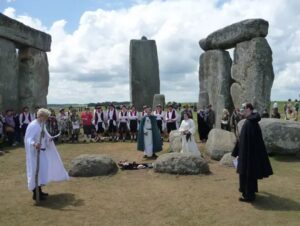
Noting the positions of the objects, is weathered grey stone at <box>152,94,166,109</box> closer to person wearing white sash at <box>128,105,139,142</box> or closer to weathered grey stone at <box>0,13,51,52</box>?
person wearing white sash at <box>128,105,139,142</box>

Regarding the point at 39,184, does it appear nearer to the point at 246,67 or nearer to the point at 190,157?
the point at 190,157

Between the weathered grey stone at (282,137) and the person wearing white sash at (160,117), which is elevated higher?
the person wearing white sash at (160,117)

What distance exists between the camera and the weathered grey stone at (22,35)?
770 inches

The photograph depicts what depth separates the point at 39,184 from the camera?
912cm

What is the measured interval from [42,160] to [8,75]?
11.7m

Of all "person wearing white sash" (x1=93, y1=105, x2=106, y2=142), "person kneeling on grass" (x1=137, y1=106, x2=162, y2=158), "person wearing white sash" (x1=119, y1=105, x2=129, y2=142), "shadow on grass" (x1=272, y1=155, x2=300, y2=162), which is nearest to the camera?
"shadow on grass" (x1=272, y1=155, x2=300, y2=162)

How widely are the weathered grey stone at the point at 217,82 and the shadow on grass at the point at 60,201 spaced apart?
11.4 m

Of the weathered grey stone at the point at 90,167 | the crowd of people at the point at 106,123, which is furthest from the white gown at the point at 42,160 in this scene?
the crowd of people at the point at 106,123

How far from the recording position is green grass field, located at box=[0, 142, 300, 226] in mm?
7773

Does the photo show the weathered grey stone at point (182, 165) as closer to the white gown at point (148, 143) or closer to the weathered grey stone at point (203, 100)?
the white gown at point (148, 143)

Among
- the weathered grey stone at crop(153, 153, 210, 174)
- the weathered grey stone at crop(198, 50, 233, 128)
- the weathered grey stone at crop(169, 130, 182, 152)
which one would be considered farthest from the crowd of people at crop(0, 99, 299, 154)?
the weathered grey stone at crop(153, 153, 210, 174)

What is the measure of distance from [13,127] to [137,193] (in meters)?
10.3

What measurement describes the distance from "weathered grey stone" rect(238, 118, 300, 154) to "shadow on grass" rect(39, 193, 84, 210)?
7.01 metres

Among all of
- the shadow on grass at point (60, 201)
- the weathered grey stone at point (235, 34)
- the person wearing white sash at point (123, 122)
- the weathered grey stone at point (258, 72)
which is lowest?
the shadow on grass at point (60, 201)
